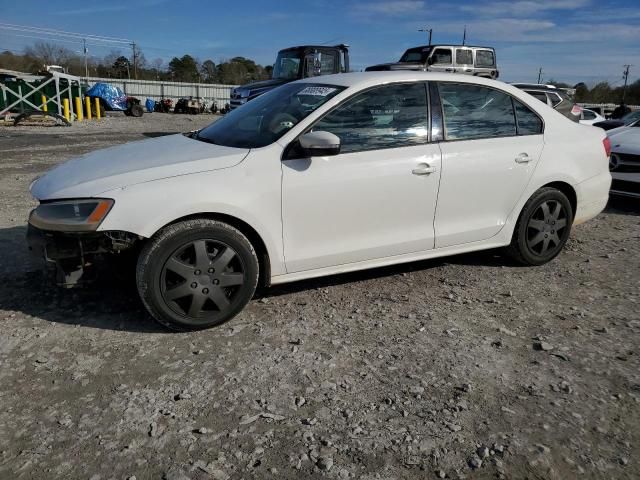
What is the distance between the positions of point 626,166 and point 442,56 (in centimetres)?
1117

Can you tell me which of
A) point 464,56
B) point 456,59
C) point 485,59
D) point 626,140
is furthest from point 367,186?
point 485,59

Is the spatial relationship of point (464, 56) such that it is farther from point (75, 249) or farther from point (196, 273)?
point (75, 249)

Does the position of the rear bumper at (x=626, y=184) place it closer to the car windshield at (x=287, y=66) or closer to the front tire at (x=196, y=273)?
the front tire at (x=196, y=273)

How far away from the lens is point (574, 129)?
15.4ft

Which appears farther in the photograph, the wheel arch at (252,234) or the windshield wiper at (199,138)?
the windshield wiper at (199,138)

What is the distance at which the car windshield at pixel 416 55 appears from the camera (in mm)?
16812

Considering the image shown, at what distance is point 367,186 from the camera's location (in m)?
3.63

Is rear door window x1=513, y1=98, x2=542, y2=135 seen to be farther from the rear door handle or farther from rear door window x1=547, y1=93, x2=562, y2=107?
rear door window x1=547, y1=93, x2=562, y2=107

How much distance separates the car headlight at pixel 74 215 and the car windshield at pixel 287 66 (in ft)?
36.4

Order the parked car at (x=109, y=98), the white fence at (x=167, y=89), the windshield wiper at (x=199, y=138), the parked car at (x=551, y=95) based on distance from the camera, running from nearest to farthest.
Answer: the windshield wiper at (x=199, y=138)
the parked car at (x=551, y=95)
the parked car at (x=109, y=98)
the white fence at (x=167, y=89)

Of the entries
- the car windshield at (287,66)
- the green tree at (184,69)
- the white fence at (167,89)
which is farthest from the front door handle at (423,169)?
the green tree at (184,69)

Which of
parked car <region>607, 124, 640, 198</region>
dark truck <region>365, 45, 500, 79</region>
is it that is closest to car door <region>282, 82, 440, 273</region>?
parked car <region>607, 124, 640, 198</region>

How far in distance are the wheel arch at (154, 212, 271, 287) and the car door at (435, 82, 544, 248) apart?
4.61ft

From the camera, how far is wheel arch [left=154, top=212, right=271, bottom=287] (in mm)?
3260
